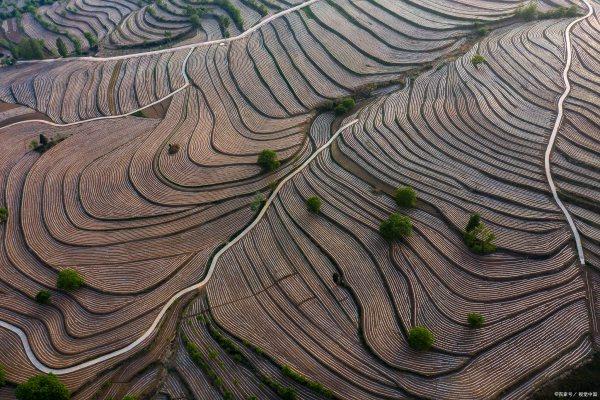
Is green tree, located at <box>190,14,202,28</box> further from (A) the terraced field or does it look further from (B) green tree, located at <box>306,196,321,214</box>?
(B) green tree, located at <box>306,196,321,214</box>

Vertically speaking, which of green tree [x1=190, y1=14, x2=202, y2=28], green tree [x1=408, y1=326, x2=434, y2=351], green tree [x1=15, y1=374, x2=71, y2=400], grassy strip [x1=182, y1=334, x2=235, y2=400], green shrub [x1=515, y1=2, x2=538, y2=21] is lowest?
green tree [x1=15, y1=374, x2=71, y2=400]

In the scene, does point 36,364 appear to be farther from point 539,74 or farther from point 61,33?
point 61,33

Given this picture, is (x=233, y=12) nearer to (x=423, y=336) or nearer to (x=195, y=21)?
(x=195, y=21)

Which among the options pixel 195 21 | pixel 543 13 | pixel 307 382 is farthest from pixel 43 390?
pixel 543 13

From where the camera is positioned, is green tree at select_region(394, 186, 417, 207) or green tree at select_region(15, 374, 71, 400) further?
green tree at select_region(394, 186, 417, 207)

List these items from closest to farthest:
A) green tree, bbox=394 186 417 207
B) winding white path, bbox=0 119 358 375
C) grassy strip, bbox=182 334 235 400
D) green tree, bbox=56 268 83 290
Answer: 1. grassy strip, bbox=182 334 235 400
2. winding white path, bbox=0 119 358 375
3. green tree, bbox=56 268 83 290
4. green tree, bbox=394 186 417 207

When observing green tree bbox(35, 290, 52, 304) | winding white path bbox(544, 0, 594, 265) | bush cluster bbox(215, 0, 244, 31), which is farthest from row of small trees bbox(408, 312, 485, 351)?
bush cluster bbox(215, 0, 244, 31)

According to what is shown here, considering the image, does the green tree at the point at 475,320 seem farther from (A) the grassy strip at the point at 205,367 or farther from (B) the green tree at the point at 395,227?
(A) the grassy strip at the point at 205,367

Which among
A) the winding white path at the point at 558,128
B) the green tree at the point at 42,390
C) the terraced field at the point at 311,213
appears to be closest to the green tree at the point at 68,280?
the terraced field at the point at 311,213
